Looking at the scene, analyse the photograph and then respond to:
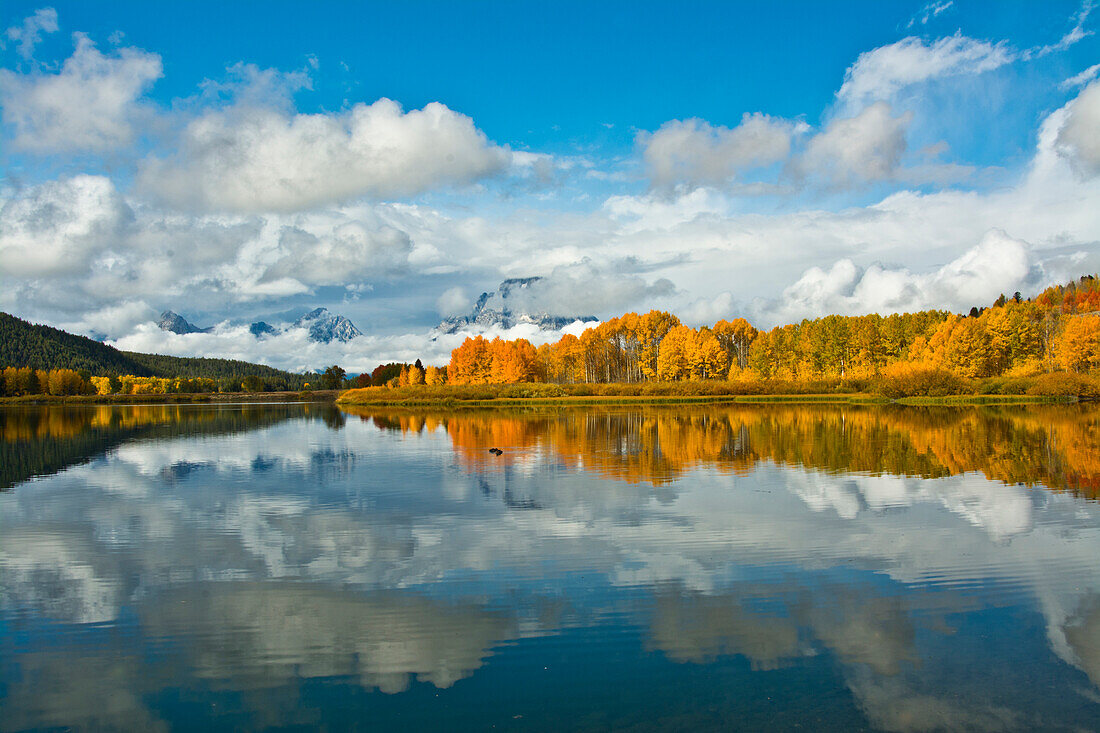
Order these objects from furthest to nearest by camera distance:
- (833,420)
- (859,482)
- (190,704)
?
(833,420) → (859,482) → (190,704)

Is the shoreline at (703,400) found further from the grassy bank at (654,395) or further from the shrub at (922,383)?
the shrub at (922,383)

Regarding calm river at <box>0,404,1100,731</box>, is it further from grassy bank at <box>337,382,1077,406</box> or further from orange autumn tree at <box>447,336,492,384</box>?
orange autumn tree at <box>447,336,492,384</box>

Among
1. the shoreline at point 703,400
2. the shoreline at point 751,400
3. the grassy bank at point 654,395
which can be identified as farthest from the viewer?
the grassy bank at point 654,395

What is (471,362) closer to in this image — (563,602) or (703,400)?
(703,400)

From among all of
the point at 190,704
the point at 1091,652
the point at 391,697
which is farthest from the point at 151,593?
the point at 1091,652

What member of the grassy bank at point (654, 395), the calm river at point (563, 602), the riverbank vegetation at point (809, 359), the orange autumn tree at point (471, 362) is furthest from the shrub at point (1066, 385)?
the orange autumn tree at point (471, 362)

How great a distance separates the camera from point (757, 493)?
2028cm

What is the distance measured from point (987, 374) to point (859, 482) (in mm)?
84263

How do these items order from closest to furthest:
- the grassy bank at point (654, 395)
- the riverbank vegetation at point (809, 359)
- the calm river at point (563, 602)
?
the calm river at point (563, 602) → the riverbank vegetation at point (809, 359) → the grassy bank at point (654, 395)

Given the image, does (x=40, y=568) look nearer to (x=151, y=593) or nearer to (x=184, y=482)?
(x=151, y=593)

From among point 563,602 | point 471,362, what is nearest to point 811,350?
point 471,362

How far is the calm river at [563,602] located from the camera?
783cm

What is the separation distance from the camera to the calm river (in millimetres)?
7832

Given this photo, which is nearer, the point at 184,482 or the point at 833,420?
the point at 184,482
